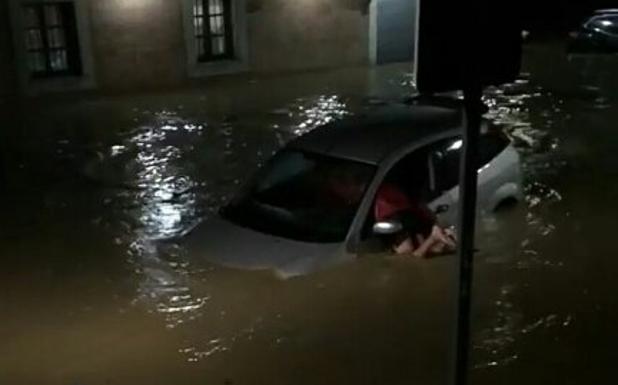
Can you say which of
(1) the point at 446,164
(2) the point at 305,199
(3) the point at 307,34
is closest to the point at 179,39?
(3) the point at 307,34

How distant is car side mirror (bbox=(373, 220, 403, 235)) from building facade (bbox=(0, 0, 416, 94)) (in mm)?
12037

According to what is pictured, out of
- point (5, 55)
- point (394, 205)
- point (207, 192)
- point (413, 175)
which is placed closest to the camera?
point (394, 205)

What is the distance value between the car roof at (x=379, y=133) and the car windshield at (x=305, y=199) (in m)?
0.14

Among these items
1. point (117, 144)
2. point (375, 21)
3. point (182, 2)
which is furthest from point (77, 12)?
point (375, 21)

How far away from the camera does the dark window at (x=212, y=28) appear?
814 inches

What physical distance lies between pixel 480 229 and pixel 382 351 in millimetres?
2845

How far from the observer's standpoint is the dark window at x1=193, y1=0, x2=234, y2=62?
67.8ft

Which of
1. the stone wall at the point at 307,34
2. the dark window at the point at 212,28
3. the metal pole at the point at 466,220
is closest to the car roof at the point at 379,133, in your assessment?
the metal pole at the point at 466,220

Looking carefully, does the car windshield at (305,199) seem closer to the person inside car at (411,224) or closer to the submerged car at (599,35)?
the person inside car at (411,224)

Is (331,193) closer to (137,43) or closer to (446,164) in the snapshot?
(446,164)

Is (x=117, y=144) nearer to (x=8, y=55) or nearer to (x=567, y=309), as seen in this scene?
(x=8, y=55)

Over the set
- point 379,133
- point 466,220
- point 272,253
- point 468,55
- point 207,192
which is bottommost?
point 207,192

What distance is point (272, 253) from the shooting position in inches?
334

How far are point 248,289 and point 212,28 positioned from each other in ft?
42.6
